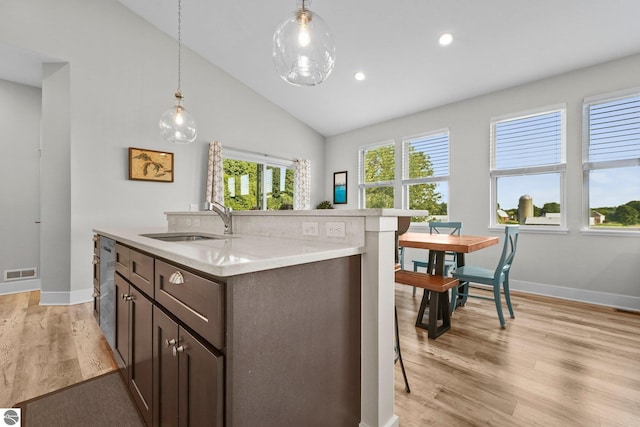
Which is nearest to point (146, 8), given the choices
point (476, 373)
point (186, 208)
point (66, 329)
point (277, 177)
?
point (186, 208)

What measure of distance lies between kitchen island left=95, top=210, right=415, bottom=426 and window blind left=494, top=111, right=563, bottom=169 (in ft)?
11.3

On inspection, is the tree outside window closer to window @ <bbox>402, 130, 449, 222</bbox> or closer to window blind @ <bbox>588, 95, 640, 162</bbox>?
window @ <bbox>402, 130, 449, 222</bbox>

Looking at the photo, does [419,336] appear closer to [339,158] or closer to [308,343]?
[308,343]

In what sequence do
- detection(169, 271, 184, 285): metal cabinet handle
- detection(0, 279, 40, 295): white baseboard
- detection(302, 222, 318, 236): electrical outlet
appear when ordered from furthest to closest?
detection(0, 279, 40, 295): white baseboard < detection(302, 222, 318, 236): electrical outlet < detection(169, 271, 184, 285): metal cabinet handle

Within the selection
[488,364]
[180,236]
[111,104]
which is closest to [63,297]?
[180,236]

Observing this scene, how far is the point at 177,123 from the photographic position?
9.52 ft

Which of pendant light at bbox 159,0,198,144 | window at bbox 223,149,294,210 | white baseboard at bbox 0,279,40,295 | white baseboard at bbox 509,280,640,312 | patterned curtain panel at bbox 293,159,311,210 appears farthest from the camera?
patterned curtain panel at bbox 293,159,311,210

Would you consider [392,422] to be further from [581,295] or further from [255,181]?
[255,181]

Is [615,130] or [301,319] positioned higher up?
[615,130]

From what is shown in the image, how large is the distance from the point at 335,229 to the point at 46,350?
2599mm

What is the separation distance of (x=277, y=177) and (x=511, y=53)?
3995mm

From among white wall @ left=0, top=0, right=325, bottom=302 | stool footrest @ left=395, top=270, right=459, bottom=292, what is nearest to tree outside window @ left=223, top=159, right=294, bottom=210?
white wall @ left=0, top=0, right=325, bottom=302

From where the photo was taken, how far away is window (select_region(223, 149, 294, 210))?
16.0 feet

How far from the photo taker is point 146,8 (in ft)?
12.1
